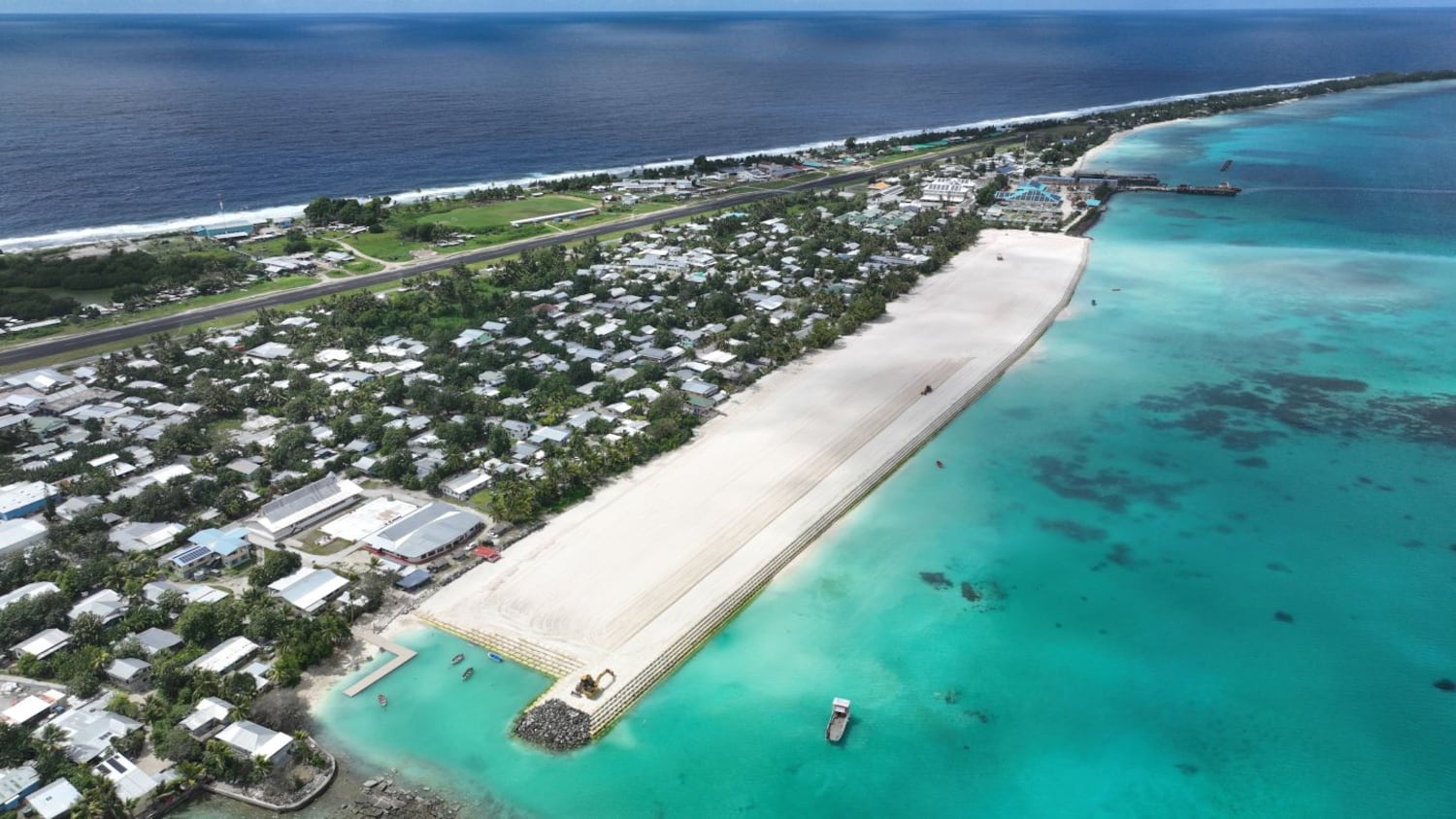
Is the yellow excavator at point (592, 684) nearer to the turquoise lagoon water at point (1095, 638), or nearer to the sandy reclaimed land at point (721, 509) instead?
the sandy reclaimed land at point (721, 509)

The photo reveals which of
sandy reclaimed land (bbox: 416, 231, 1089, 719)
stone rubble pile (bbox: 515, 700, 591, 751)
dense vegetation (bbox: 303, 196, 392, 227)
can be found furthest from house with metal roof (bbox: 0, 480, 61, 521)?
dense vegetation (bbox: 303, 196, 392, 227)

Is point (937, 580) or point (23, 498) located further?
point (23, 498)

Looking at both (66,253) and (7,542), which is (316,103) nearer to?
(66,253)

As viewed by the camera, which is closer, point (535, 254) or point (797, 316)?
point (797, 316)

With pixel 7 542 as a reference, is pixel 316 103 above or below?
above

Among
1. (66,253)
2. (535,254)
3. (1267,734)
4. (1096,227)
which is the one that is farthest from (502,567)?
(1096,227)

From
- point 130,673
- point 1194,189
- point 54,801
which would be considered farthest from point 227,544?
point 1194,189

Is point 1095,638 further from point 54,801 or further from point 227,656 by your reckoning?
point 54,801

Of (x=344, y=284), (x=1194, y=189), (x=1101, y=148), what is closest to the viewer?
(x=344, y=284)
